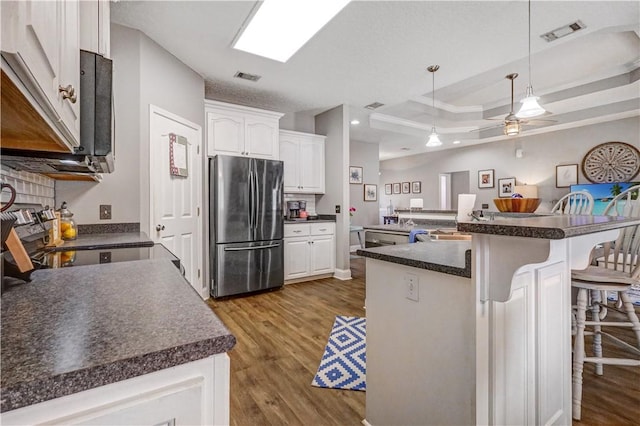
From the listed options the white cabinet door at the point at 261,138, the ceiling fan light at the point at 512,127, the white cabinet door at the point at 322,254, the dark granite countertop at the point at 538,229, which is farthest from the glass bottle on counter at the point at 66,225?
the ceiling fan light at the point at 512,127

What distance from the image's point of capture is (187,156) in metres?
3.23

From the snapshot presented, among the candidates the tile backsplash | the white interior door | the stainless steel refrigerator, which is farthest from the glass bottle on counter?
the stainless steel refrigerator

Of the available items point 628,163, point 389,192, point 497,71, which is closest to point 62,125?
point 497,71

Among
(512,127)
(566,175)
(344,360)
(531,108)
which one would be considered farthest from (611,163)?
(344,360)

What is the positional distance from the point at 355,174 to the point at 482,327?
6096mm

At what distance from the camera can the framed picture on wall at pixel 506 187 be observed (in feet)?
22.0

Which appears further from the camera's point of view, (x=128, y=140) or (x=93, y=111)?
(x=128, y=140)

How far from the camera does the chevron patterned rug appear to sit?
189 cm

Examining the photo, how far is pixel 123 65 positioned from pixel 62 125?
2.21 m

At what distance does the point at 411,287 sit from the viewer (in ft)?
4.19

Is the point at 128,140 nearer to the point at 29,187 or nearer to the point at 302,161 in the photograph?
the point at 29,187

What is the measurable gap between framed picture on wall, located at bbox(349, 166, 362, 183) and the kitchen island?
18.1 ft

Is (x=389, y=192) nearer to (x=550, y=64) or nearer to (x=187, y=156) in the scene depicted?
(x=550, y=64)

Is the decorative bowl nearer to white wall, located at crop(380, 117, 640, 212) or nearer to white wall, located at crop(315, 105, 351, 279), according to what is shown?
white wall, located at crop(315, 105, 351, 279)
